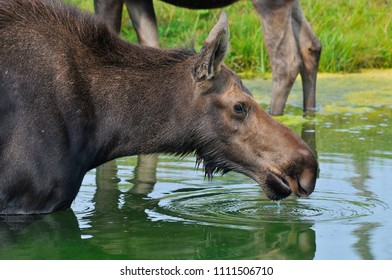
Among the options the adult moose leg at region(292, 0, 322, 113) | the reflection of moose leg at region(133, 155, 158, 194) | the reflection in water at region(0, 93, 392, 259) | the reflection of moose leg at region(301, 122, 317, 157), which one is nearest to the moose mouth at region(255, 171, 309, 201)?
the reflection in water at region(0, 93, 392, 259)

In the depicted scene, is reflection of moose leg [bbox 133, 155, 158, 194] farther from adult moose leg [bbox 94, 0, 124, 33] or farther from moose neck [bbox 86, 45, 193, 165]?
adult moose leg [bbox 94, 0, 124, 33]

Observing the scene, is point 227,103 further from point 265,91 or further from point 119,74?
point 265,91

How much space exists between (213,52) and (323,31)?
737cm

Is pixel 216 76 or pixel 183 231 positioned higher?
pixel 216 76

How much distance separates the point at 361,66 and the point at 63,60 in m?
7.60

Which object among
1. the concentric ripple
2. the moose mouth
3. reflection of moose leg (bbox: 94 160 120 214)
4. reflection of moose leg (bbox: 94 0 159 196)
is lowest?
reflection of moose leg (bbox: 94 160 120 214)

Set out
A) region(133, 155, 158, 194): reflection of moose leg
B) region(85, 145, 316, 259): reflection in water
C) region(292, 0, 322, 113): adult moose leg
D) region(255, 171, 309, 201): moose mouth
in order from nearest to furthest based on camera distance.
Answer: region(85, 145, 316, 259): reflection in water < region(255, 171, 309, 201): moose mouth < region(133, 155, 158, 194): reflection of moose leg < region(292, 0, 322, 113): adult moose leg

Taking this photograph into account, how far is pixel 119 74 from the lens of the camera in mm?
7461

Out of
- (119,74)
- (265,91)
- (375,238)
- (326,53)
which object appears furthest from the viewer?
(326,53)

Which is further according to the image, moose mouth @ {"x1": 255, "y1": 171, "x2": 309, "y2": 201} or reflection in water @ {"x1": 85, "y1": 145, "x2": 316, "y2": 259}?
moose mouth @ {"x1": 255, "y1": 171, "x2": 309, "y2": 201}

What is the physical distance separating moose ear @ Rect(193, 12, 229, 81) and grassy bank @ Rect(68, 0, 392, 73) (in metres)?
6.11

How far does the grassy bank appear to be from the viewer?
14023 millimetres

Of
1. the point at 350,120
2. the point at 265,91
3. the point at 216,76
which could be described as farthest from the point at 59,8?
the point at 265,91
